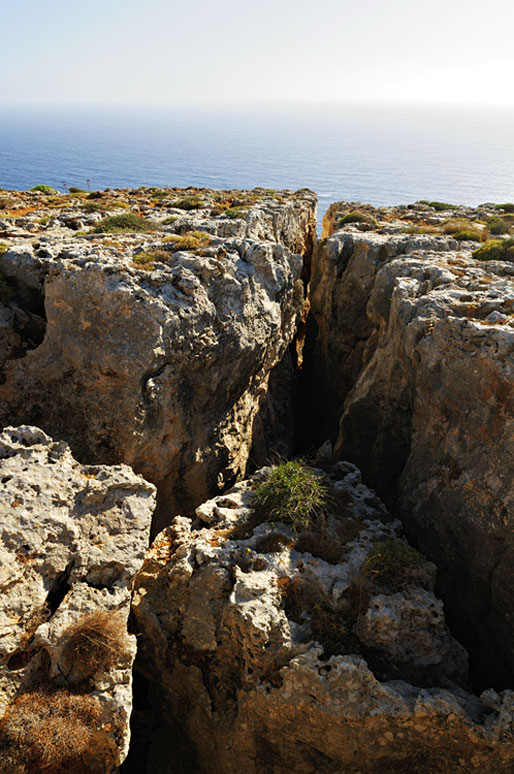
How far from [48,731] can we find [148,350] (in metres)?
6.80

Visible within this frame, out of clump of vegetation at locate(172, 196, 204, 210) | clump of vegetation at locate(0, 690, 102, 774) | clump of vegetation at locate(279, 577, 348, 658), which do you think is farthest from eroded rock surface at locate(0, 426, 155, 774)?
clump of vegetation at locate(172, 196, 204, 210)

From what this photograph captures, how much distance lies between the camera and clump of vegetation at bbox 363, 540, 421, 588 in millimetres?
8422

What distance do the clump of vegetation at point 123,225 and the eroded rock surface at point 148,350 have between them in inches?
74.8

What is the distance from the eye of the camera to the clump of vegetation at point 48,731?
561 centimetres

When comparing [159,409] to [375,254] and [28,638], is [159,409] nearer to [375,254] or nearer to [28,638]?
[28,638]

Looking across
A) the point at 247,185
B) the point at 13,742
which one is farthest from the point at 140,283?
the point at 247,185

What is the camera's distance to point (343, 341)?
18688mm

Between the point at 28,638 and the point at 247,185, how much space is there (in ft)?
392

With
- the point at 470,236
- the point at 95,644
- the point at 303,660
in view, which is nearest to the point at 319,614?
the point at 303,660

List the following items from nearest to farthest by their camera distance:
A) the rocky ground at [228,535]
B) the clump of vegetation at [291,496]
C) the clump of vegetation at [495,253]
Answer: the rocky ground at [228,535] < the clump of vegetation at [291,496] < the clump of vegetation at [495,253]

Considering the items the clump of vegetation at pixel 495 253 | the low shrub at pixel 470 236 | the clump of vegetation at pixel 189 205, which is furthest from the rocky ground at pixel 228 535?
the clump of vegetation at pixel 189 205

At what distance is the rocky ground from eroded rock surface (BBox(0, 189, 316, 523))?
6 centimetres

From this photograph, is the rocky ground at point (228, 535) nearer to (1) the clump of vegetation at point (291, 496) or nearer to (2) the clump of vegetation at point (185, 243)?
(2) the clump of vegetation at point (185, 243)

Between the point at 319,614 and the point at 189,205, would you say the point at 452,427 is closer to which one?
the point at 319,614
